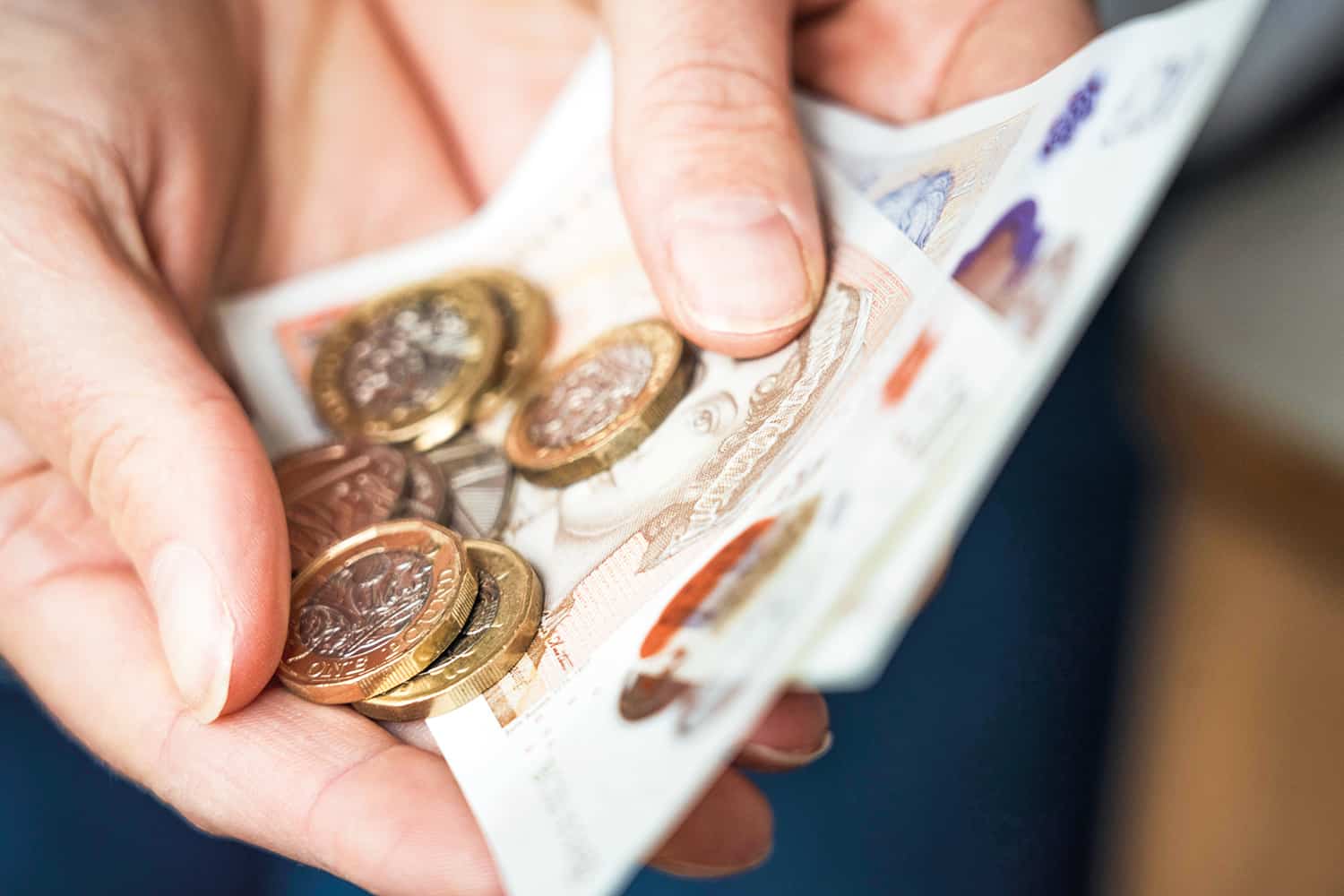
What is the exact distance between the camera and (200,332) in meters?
1.12

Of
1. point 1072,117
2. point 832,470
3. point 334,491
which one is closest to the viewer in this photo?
point 832,470

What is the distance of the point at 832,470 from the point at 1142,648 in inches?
47.3

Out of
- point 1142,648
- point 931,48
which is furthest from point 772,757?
point 1142,648

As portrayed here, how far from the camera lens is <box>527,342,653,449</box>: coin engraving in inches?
37.5

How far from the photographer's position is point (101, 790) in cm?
117

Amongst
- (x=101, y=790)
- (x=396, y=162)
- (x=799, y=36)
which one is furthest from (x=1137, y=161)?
(x=101, y=790)

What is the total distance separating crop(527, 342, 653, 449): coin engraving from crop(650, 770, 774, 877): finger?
0.32m

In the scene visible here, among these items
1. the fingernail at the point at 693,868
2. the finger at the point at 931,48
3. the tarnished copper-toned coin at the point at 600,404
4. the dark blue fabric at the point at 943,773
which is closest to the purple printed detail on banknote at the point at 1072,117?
the finger at the point at 931,48

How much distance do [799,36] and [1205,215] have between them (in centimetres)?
98

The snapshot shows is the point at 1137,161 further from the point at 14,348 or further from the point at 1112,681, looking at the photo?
the point at 1112,681

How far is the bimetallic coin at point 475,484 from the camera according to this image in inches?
38.6

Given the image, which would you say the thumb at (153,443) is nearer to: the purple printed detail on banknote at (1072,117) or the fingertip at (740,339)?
the fingertip at (740,339)

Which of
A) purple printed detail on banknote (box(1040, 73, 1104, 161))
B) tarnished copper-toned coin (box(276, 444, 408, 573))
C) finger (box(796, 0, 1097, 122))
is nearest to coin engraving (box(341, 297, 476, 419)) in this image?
tarnished copper-toned coin (box(276, 444, 408, 573))

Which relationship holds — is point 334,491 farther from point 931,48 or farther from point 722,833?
point 931,48
